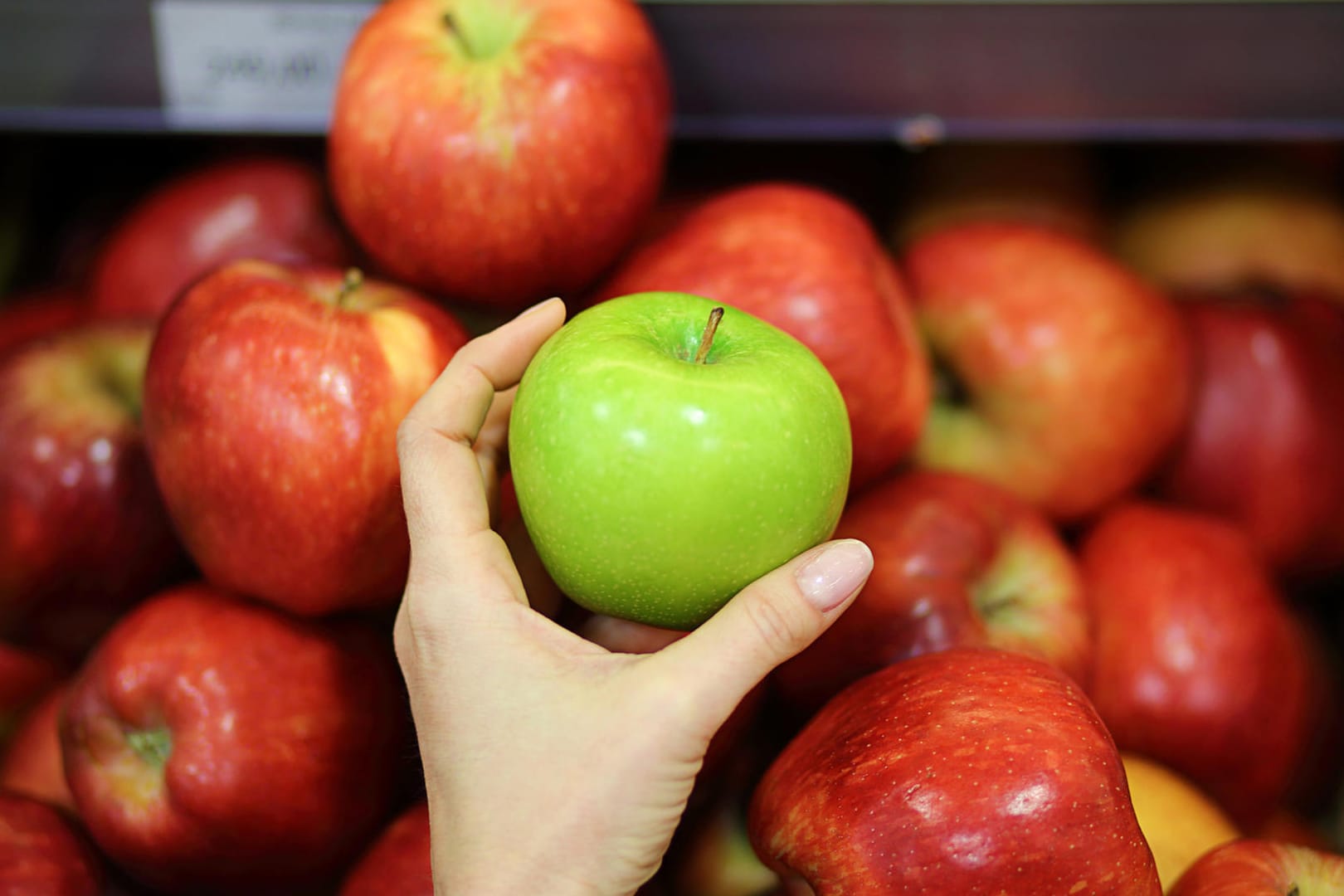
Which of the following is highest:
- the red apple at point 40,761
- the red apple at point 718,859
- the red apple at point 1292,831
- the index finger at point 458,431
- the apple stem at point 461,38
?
the apple stem at point 461,38

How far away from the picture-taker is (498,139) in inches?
28.9

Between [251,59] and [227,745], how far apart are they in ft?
1.86

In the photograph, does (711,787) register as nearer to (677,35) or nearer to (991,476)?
(991,476)

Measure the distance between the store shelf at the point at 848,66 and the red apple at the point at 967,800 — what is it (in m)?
0.49

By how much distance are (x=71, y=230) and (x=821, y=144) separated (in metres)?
0.88

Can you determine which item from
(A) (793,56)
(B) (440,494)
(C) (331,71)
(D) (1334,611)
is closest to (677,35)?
(A) (793,56)

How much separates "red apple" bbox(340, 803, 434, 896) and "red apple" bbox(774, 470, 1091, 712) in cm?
28

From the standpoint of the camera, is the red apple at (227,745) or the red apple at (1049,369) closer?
the red apple at (227,745)

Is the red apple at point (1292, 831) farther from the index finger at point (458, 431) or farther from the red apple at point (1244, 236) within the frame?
the index finger at point (458, 431)

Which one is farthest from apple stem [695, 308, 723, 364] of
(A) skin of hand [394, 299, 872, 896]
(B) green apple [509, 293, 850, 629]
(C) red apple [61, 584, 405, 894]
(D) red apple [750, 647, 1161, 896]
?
(C) red apple [61, 584, 405, 894]

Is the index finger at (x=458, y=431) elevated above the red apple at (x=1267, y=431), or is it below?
above

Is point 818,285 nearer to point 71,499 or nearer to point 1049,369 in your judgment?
point 1049,369

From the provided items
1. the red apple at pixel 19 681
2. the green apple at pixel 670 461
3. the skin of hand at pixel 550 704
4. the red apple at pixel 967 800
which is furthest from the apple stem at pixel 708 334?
the red apple at pixel 19 681

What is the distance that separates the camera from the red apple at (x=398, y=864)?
0.69 metres
